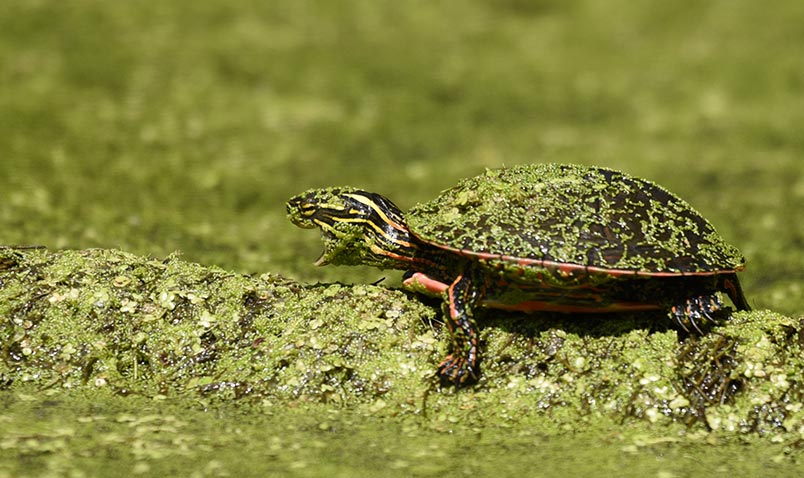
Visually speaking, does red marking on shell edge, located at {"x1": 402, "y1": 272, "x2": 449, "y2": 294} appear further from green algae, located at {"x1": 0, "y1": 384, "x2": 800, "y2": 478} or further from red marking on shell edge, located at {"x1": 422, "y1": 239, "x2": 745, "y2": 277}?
green algae, located at {"x1": 0, "y1": 384, "x2": 800, "y2": 478}

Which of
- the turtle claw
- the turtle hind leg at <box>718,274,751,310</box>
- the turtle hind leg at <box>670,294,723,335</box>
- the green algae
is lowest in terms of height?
the green algae

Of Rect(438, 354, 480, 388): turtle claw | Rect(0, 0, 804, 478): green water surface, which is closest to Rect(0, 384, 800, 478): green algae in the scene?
Rect(0, 0, 804, 478): green water surface

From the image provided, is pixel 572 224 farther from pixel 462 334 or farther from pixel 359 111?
pixel 359 111

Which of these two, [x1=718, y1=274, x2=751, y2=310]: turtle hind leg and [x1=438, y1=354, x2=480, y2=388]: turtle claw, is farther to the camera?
[x1=718, y1=274, x2=751, y2=310]: turtle hind leg

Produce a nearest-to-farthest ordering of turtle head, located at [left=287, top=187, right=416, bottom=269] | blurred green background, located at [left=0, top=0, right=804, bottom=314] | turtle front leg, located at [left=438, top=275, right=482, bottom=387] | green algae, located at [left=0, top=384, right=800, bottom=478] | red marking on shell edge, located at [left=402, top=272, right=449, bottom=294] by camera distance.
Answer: green algae, located at [left=0, top=384, right=800, bottom=478], turtle front leg, located at [left=438, top=275, right=482, bottom=387], red marking on shell edge, located at [left=402, top=272, right=449, bottom=294], turtle head, located at [left=287, top=187, right=416, bottom=269], blurred green background, located at [left=0, top=0, right=804, bottom=314]

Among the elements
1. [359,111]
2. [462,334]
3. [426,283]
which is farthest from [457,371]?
[359,111]

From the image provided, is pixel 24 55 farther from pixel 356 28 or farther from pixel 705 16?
pixel 705 16

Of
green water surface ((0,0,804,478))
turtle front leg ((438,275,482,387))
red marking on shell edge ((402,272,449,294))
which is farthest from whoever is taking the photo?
red marking on shell edge ((402,272,449,294))
